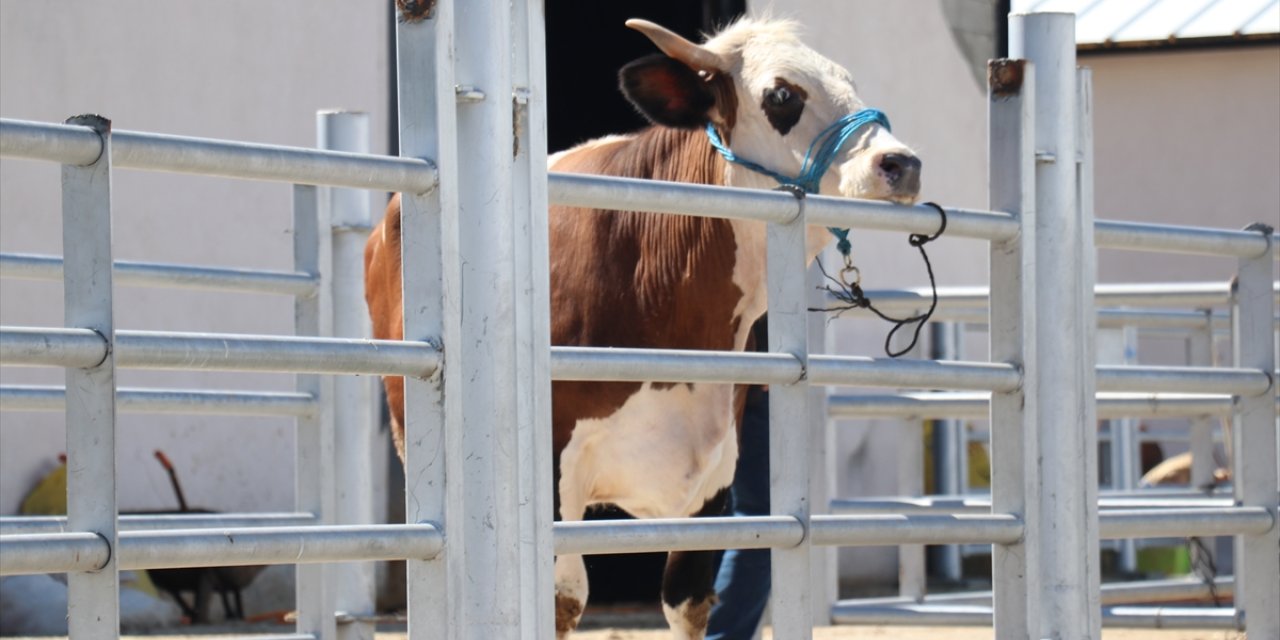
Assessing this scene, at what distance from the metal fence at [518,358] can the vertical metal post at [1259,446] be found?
321 mm

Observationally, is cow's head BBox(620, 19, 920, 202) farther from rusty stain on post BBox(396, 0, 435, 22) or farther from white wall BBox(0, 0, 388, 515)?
white wall BBox(0, 0, 388, 515)

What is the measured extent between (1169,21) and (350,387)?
10.5m

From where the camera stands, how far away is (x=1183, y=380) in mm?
4250

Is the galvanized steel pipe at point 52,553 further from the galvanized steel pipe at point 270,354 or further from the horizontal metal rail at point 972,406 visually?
the horizontal metal rail at point 972,406

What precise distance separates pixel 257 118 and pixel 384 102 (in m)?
0.64

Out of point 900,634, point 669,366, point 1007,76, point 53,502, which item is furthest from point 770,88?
point 53,502

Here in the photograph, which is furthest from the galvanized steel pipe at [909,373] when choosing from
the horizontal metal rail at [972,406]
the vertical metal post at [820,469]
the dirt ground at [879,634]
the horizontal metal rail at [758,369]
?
the dirt ground at [879,634]

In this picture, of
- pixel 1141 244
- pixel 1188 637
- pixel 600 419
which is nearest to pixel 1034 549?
pixel 1141 244

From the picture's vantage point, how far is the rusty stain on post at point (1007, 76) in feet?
12.5

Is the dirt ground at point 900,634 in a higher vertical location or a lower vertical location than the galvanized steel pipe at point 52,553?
lower

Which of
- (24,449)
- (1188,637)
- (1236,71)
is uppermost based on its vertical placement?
(1236,71)

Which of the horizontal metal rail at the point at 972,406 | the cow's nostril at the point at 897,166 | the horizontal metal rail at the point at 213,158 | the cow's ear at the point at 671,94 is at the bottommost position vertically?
the horizontal metal rail at the point at 972,406

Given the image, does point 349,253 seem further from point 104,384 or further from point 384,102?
point 384,102

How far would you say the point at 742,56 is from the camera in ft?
16.0
